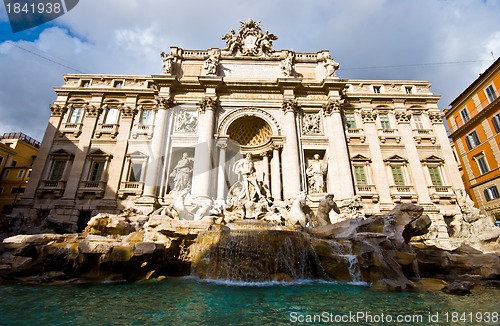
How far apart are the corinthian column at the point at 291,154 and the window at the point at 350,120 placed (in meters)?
5.00

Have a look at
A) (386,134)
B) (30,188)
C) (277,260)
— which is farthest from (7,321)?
(386,134)

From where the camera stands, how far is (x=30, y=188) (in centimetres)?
1623

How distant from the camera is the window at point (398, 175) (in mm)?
17500

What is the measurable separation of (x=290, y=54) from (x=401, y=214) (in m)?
16.2

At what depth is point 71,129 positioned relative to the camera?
60.5 ft

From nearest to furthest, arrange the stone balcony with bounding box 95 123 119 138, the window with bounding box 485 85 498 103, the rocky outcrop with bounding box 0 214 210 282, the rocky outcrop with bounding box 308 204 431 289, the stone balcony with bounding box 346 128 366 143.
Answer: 1. the rocky outcrop with bounding box 308 204 431 289
2. the rocky outcrop with bounding box 0 214 210 282
3. the stone balcony with bounding box 95 123 119 138
4. the stone balcony with bounding box 346 128 366 143
5. the window with bounding box 485 85 498 103

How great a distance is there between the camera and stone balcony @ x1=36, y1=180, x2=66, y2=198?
16.2 m

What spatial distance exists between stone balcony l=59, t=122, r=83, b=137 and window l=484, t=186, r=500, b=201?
35337 mm

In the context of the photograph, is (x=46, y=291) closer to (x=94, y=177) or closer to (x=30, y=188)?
(x=94, y=177)

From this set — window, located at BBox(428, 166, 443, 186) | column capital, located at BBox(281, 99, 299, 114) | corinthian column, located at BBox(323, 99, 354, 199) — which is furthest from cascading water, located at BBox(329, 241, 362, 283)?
window, located at BBox(428, 166, 443, 186)

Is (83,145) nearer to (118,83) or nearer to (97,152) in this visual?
(97,152)

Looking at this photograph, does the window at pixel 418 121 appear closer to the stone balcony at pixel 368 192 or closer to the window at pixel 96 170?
the stone balcony at pixel 368 192

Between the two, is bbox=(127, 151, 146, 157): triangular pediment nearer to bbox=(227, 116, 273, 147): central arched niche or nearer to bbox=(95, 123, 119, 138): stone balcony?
bbox=(95, 123, 119, 138): stone balcony

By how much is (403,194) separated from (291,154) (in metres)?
8.82
